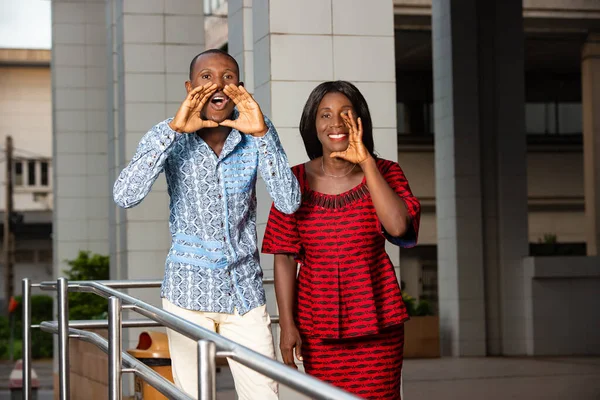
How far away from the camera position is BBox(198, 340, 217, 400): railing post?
9.72ft

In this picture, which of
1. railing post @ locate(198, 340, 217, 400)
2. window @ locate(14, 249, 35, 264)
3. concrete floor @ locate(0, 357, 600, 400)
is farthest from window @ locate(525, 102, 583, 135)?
railing post @ locate(198, 340, 217, 400)

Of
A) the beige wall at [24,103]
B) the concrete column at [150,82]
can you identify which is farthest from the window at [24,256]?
the concrete column at [150,82]

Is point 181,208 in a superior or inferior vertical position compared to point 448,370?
superior

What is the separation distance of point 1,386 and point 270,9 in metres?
17.5

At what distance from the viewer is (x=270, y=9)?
272 inches

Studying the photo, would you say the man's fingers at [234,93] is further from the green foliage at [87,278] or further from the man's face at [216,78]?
the green foliage at [87,278]

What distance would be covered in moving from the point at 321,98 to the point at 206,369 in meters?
1.54

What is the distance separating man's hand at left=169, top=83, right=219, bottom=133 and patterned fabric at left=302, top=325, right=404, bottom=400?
94 cm

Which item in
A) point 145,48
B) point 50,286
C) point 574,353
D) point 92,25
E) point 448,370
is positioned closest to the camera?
point 50,286

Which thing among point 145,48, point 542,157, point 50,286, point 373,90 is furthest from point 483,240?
point 542,157

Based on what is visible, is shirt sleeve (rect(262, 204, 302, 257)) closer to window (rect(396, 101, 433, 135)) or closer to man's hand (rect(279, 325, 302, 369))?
man's hand (rect(279, 325, 302, 369))

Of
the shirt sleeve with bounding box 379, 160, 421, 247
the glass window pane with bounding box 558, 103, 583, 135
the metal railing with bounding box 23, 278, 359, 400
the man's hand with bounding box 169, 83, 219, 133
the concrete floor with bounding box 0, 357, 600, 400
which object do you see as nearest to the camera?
the metal railing with bounding box 23, 278, 359, 400

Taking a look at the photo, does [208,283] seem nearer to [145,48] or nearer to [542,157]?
[145,48]

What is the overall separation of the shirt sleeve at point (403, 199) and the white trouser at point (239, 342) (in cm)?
60
